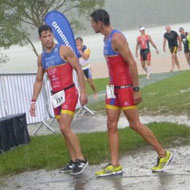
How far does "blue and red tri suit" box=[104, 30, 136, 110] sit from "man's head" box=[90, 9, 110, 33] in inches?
5.9

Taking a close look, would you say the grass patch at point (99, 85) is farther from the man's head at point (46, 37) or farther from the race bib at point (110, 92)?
the race bib at point (110, 92)

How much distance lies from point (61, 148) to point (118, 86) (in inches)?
101

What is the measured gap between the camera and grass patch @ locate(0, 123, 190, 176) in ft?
29.6

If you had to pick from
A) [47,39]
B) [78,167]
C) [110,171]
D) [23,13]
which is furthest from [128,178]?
[23,13]

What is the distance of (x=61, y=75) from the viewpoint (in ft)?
27.2

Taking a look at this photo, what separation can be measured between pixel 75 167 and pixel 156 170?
1.07 m

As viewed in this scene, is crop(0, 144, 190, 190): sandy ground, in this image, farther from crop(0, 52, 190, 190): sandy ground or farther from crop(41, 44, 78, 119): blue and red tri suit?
crop(41, 44, 78, 119): blue and red tri suit

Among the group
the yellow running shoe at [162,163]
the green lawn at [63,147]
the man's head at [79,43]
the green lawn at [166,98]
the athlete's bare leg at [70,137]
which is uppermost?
the man's head at [79,43]

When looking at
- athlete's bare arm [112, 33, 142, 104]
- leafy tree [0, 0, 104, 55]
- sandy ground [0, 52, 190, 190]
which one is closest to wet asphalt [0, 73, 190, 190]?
sandy ground [0, 52, 190, 190]

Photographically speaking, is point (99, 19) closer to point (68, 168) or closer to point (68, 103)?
point (68, 103)

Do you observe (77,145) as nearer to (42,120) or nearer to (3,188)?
(3,188)

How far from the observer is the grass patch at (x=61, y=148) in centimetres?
901

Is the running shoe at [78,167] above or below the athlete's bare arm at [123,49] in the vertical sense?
below

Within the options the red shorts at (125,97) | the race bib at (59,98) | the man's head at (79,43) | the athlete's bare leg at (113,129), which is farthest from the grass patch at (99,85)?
the red shorts at (125,97)
